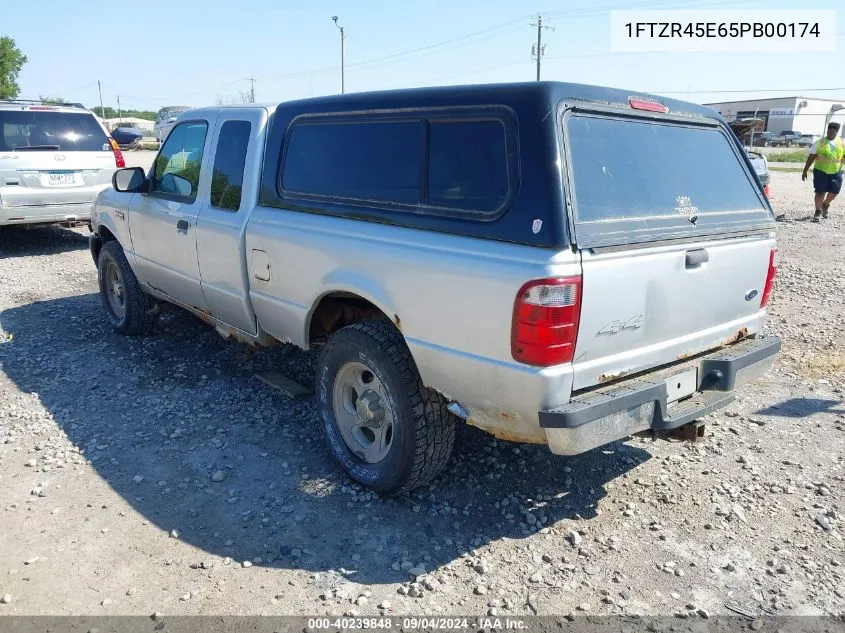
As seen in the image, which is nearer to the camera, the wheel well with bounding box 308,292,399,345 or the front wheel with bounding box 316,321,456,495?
the front wheel with bounding box 316,321,456,495

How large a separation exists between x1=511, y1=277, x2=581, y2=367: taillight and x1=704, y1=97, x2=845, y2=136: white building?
→ 6922 cm

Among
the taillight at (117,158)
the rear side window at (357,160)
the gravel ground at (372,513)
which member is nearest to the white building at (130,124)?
the taillight at (117,158)

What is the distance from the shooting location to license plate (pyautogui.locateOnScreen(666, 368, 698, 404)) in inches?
119

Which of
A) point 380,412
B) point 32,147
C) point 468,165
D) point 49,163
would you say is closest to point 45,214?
point 49,163

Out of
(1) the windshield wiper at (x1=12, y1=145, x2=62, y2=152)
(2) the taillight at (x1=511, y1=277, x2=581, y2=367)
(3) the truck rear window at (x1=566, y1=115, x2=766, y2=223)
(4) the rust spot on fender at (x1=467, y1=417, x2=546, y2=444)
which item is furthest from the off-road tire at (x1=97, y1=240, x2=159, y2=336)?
(3) the truck rear window at (x1=566, y1=115, x2=766, y2=223)

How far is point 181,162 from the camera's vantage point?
4.84 metres

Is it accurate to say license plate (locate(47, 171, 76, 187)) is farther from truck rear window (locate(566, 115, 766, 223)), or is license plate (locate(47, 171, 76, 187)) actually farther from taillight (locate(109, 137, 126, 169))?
truck rear window (locate(566, 115, 766, 223))

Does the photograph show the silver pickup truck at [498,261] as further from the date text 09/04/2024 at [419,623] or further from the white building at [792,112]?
the white building at [792,112]

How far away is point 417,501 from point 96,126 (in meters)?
8.62

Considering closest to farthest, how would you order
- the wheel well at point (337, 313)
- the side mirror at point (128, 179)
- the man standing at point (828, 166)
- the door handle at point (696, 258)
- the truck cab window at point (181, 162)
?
the door handle at point (696, 258) < the wheel well at point (337, 313) < the truck cab window at point (181, 162) < the side mirror at point (128, 179) < the man standing at point (828, 166)

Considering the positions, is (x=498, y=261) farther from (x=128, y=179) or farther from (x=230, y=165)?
(x=128, y=179)

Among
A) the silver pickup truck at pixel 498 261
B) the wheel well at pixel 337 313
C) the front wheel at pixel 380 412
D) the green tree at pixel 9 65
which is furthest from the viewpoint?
the green tree at pixel 9 65

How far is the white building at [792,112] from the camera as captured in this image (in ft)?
212

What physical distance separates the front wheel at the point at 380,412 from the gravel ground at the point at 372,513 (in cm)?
18
